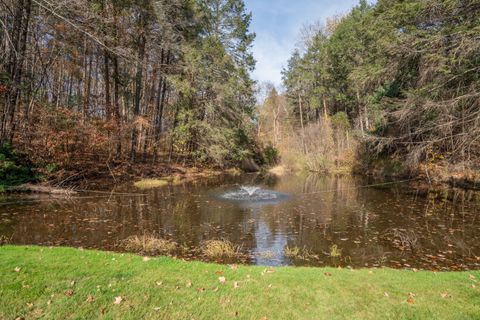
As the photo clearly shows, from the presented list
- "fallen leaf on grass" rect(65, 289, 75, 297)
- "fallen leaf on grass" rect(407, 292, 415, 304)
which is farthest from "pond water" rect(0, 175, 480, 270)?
"fallen leaf on grass" rect(65, 289, 75, 297)

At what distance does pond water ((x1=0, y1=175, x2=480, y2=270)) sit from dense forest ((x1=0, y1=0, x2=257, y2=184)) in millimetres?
4047

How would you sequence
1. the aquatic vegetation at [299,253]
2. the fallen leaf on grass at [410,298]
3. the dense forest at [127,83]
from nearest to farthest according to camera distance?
the fallen leaf on grass at [410,298] → the aquatic vegetation at [299,253] → the dense forest at [127,83]

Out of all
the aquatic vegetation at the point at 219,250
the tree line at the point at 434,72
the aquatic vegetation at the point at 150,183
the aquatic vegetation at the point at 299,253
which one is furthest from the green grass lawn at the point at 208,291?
the aquatic vegetation at the point at 150,183

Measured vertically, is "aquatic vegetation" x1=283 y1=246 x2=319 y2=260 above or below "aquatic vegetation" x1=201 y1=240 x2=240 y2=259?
below

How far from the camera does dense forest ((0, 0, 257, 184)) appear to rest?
13367 mm

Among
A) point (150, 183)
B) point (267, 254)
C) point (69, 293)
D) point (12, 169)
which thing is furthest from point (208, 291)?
point (150, 183)

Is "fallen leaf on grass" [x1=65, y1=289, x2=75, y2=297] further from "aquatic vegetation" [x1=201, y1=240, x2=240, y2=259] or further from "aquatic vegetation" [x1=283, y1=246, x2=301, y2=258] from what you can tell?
"aquatic vegetation" [x1=283, y1=246, x2=301, y2=258]

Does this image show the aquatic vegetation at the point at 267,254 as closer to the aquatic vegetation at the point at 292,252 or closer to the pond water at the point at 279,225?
the pond water at the point at 279,225

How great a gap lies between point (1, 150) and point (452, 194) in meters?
21.8

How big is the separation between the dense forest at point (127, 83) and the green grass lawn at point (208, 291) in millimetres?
Answer: 7003

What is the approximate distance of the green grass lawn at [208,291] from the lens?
3580mm

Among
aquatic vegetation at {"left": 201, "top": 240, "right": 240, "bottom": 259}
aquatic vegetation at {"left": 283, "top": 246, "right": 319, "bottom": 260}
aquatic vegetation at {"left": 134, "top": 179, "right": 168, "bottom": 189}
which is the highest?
aquatic vegetation at {"left": 134, "top": 179, "right": 168, "bottom": 189}

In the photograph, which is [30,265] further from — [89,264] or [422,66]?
[422,66]

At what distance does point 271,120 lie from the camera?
51.0m
